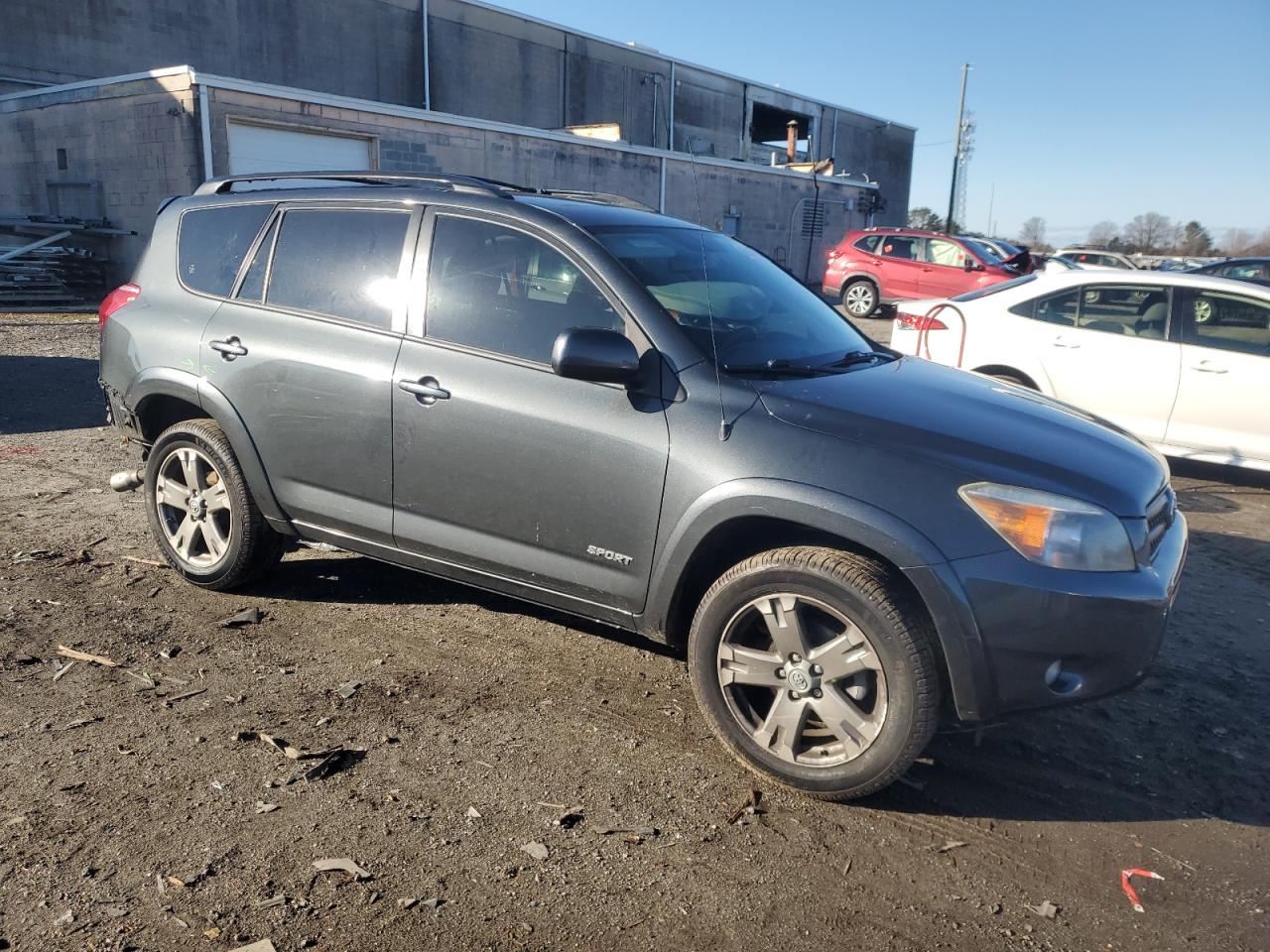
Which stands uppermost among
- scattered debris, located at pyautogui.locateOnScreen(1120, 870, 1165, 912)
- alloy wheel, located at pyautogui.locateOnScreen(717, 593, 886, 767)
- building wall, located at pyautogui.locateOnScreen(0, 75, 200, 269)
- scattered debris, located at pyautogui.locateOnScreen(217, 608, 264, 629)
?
building wall, located at pyautogui.locateOnScreen(0, 75, 200, 269)

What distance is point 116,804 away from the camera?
3000 mm

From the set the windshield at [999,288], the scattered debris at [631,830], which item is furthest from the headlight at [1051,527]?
the windshield at [999,288]

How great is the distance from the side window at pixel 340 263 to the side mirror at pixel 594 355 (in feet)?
3.38

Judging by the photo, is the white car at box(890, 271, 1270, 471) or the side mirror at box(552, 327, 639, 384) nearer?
the side mirror at box(552, 327, 639, 384)

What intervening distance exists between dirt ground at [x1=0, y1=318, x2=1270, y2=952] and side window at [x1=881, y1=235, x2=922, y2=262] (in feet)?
50.6

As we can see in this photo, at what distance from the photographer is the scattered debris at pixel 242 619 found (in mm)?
4348

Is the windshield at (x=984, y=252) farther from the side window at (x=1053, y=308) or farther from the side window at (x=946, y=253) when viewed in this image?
the side window at (x=1053, y=308)

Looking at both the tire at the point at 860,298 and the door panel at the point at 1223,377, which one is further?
the tire at the point at 860,298

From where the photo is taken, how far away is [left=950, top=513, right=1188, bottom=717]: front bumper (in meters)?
2.94

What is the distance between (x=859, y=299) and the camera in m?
19.9

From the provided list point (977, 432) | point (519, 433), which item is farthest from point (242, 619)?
point (977, 432)

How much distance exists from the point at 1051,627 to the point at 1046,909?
0.79 m

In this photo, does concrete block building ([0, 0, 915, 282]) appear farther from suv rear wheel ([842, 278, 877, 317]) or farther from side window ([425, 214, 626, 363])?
side window ([425, 214, 626, 363])

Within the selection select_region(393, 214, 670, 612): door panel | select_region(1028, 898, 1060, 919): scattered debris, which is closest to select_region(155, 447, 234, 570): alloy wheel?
select_region(393, 214, 670, 612): door panel
